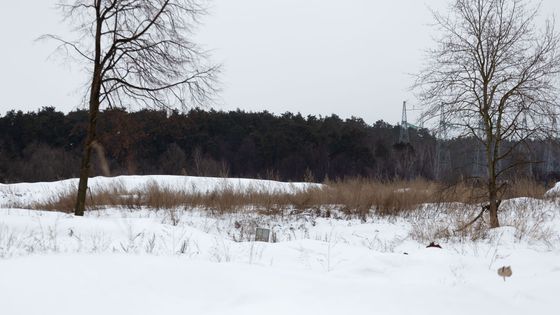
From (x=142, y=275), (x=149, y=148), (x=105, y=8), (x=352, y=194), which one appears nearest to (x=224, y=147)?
(x=149, y=148)

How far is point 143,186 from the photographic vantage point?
58.5 ft

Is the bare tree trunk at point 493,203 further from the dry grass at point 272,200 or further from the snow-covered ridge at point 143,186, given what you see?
the snow-covered ridge at point 143,186

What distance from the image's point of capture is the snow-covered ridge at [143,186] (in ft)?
55.3

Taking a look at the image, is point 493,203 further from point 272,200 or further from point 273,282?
point 273,282

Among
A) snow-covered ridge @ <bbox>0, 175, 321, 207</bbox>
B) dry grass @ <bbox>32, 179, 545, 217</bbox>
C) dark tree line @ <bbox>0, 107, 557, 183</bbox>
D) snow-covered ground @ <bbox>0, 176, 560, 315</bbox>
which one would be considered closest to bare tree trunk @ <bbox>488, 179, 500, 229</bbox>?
snow-covered ground @ <bbox>0, 176, 560, 315</bbox>

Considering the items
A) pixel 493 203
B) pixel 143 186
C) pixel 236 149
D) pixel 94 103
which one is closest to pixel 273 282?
pixel 493 203

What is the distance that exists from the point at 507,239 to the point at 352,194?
21.1 feet

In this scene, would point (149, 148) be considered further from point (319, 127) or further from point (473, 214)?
point (473, 214)

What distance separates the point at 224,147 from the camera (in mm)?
49625

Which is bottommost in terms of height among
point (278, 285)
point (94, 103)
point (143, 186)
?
point (278, 285)

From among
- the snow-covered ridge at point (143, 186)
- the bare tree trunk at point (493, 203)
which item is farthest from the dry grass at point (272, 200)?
the bare tree trunk at point (493, 203)

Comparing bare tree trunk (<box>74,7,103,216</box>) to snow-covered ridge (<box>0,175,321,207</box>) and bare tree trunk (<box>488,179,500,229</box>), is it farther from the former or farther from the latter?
bare tree trunk (<box>488,179,500,229</box>)

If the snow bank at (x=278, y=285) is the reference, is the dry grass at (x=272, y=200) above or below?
above

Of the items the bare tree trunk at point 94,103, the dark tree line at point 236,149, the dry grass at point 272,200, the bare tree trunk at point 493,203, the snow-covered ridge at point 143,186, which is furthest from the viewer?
the dark tree line at point 236,149
